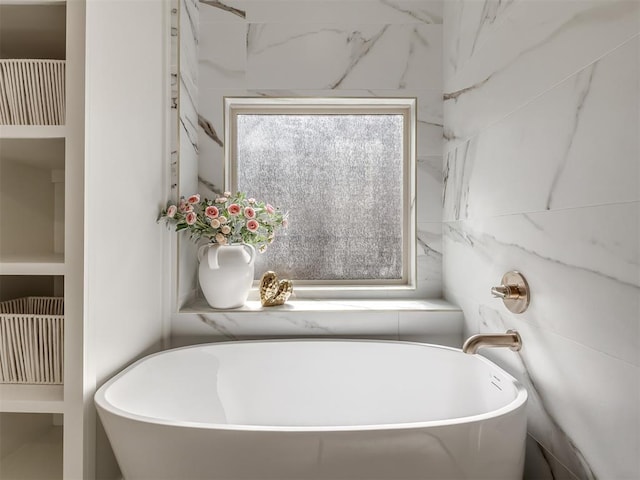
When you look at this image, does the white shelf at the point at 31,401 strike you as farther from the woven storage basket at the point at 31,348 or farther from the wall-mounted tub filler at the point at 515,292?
the wall-mounted tub filler at the point at 515,292

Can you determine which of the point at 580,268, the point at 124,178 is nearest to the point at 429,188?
the point at 580,268

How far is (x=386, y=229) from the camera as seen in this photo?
213cm

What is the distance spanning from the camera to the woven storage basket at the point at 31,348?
112cm

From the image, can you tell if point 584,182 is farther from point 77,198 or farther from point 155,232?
point 155,232

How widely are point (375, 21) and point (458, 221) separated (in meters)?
1.01

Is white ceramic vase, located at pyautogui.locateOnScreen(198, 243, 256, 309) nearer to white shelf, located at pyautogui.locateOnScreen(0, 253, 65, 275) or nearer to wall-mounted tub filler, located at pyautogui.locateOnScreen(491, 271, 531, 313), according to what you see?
white shelf, located at pyautogui.locateOnScreen(0, 253, 65, 275)

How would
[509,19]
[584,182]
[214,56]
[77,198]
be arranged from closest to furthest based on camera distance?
[584,182] < [77,198] < [509,19] < [214,56]

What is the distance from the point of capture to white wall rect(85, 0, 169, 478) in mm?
1147

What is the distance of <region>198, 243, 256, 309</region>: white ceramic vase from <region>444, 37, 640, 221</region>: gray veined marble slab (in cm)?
93

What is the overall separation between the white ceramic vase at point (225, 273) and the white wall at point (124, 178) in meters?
0.17

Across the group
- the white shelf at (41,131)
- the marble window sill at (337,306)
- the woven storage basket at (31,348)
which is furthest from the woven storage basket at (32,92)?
the marble window sill at (337,306)

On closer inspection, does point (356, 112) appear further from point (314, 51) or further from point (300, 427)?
point (300, 427)


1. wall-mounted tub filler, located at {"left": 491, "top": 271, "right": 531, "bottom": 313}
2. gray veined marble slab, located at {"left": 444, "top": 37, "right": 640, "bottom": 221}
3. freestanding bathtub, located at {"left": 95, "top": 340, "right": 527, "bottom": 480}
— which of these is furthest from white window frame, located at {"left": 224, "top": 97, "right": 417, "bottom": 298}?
wall-mounted tub filler, located at {"left": 491, "top": 271, "right": 531, "bottom": 313}

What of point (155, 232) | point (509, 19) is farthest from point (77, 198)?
point (509, 19)
